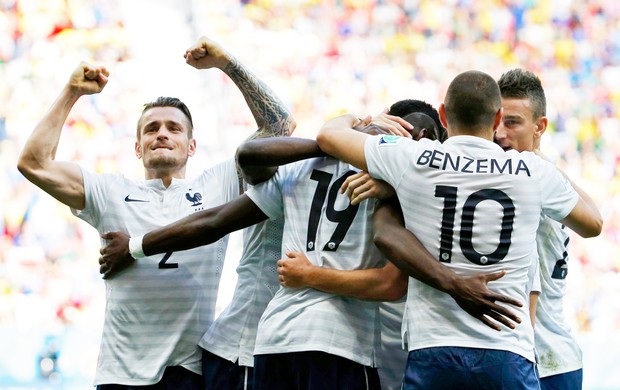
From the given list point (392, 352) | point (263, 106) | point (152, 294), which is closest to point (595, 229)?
point (392, 352)

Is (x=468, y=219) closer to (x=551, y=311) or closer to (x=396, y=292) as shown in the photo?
(x=396, y=292)

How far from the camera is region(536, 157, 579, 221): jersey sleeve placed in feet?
10.4

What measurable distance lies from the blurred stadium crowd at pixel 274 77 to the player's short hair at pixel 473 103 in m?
6.56

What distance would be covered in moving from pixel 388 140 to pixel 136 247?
4.22 ft

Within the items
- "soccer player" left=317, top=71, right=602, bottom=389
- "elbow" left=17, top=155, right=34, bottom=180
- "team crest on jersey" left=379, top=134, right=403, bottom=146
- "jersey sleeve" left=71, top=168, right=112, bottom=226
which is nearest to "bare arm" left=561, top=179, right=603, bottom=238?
"soccer player" left=317, top=71, right=602, bottom=389

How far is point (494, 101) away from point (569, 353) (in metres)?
1.43

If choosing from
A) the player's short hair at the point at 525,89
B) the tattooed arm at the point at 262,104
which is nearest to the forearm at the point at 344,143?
the tattooed arm at the point at 262,104

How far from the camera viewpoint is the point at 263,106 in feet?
14.3

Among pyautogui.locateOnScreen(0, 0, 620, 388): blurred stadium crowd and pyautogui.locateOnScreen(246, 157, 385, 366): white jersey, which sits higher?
pyautogui.locateOnScreen(0, 0, 620, 388): blurred stadium crowd

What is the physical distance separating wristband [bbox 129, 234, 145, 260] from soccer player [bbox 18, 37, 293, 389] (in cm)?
16

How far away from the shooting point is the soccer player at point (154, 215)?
3955 mm

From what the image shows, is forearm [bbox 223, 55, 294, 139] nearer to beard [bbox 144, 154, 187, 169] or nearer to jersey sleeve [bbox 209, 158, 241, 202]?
jersey sleeve [bbox 209, 158, 241, 202]

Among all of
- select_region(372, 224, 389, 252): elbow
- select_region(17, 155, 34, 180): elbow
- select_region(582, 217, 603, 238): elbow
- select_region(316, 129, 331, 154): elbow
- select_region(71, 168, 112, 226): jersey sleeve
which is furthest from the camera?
select_region(71, 168, 112, 226): jersey sleeve

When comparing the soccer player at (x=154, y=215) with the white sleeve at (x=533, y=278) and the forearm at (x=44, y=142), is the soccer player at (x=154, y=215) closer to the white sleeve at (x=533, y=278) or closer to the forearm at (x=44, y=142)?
the forearm at (x=44, y=142)
